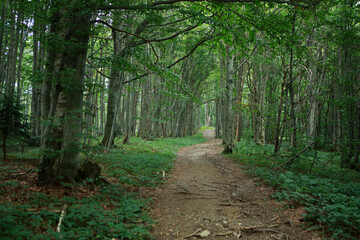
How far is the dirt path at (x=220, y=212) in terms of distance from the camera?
374 centimetres

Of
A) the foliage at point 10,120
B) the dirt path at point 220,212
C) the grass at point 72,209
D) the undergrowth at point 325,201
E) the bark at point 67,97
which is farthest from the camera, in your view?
the foliage at point 10,120

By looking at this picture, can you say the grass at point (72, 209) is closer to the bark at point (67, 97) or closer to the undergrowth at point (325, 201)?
the bark at point (67, 97)

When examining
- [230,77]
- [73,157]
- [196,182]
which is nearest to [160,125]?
[230,77]

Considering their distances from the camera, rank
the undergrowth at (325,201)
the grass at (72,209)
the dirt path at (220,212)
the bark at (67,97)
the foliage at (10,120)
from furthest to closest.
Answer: the foliage at (10,120)
the bark at (67,97)
the dirt path at (220,212)
the undergrowth at (325,201)
the grass at (72,209)

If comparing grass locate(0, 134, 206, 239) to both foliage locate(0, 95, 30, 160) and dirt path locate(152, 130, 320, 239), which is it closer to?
dirt path locate(152, 130, 320, 239)

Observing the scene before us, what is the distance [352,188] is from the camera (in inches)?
222

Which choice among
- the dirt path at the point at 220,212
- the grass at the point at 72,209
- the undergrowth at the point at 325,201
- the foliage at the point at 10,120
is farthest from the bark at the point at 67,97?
the undergrowth at the point at 325,201

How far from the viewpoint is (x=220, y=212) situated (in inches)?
184

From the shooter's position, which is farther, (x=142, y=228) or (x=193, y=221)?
(x=193, y=221)

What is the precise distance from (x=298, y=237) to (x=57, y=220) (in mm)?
4007

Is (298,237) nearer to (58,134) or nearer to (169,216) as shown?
(169,216)

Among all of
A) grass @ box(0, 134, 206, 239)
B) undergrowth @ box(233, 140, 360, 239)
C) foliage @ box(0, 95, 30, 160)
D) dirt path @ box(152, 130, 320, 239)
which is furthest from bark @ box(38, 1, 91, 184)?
undergrowth @ box(233, 140, 360, 239)

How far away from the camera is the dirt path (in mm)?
3744

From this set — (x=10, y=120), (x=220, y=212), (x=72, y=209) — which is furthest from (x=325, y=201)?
(x=10, y=120)
